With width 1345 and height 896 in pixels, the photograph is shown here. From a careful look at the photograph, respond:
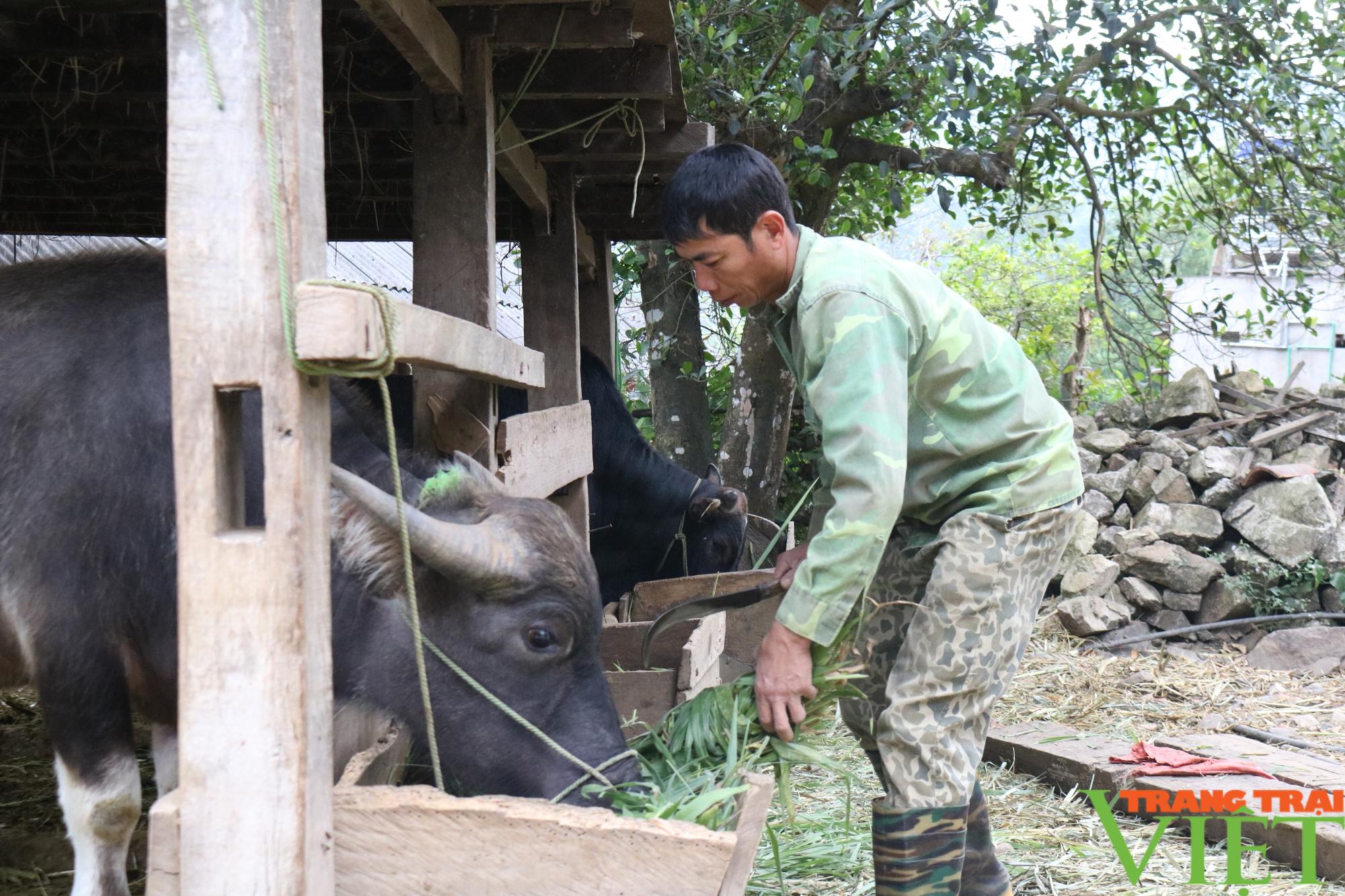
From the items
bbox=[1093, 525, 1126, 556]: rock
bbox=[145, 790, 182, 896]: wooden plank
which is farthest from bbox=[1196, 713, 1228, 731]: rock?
bbox=[145, 790, 182, 896]: wooden plank

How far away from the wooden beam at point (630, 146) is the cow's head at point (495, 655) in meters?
2.31

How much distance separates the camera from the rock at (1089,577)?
25.3 feet

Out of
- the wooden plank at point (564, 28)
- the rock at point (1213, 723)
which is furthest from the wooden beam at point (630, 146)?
the rock at point (1213, 723)

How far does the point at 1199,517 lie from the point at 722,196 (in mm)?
6470

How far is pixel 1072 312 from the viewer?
17.7m

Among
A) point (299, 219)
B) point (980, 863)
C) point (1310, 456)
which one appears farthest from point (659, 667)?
point (1310, 456)

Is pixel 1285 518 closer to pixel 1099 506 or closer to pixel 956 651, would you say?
pixel 1099 506

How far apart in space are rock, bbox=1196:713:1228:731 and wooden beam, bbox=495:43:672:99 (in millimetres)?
3927

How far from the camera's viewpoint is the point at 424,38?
9.87 ft

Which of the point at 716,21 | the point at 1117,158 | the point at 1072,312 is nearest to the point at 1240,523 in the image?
the point at 1117,158

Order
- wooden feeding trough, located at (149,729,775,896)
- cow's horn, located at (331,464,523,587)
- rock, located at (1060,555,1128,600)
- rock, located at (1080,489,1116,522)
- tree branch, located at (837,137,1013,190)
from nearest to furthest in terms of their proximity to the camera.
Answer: wooden feeding trough, located at (149,729,775,896), cow's horn, located at (331,464,523,587), tree branch, located at (837,137,1013,190), rock, located at (1060,555,1128,600), rock, located at (1080,489,1116,522)

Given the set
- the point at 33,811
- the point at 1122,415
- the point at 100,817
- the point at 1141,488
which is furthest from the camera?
the point at 1122,415

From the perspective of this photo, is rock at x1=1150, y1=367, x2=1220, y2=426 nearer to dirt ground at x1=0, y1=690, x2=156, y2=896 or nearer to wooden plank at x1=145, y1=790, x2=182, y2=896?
dirt ground at x1=0, y1=690, x2=156, y2=896

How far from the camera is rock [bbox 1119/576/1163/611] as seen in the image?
7.59 meters
